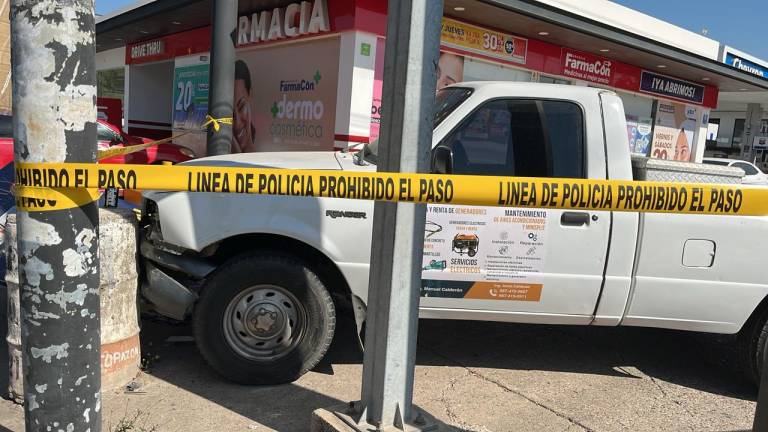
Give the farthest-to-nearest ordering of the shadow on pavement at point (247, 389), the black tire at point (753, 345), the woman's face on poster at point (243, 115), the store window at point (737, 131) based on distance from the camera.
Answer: the store window at point (737, 131) < the woman's face on poster at point (243, 115) < the black tire at point (753, 345) < the shadow on pavement at point (247, 389)

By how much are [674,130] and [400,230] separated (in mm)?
16414

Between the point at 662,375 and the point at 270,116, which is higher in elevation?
the point at 270,116

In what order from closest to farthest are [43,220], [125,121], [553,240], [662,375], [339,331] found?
[43,220] < [553,240] < [662,375] < [339,331] < [125,121]

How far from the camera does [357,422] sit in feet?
9.82

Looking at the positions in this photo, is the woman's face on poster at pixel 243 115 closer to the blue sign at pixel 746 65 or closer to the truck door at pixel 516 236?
the truck door at pixel 516 236

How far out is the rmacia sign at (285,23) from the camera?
10.1 m

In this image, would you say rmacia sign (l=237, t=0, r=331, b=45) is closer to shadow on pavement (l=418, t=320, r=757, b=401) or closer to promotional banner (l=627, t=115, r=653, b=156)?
shadow on pavement (l=418, t=320, r=757, b=401)

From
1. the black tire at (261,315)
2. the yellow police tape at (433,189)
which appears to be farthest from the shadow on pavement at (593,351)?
the yellow police tape at (433,189)

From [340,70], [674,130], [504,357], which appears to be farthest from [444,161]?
[674,130]

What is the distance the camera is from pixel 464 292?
386 centimetres

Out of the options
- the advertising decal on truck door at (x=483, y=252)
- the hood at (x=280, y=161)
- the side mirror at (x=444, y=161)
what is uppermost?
the side mirror at (x=444, y=161)

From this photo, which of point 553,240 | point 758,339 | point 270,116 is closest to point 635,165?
point 553,240

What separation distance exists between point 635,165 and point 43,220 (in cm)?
363

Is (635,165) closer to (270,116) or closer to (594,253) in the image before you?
(594,253)
